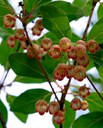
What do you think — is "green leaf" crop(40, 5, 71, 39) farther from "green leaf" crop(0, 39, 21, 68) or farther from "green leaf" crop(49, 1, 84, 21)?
"green leaf" crop(0, 39, 21, 68)

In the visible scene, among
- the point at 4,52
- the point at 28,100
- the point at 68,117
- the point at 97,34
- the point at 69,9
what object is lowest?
the point at 68,117

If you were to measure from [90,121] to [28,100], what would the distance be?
11.6 inches

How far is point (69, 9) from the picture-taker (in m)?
1.76

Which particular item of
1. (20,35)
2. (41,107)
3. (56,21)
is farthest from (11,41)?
(41,107)

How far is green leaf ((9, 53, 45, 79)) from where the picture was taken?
1779mm

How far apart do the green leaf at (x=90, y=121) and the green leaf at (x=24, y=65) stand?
0.26 meters

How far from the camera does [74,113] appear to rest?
2041 mm

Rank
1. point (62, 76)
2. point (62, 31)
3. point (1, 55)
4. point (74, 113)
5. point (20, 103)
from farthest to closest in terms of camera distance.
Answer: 1. point (1, 55)
2. point (74, 113)
3. point (20, 103)
4. point (62, 31)
5. point (62, 76)

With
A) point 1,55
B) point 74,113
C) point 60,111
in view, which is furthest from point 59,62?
point 1,55

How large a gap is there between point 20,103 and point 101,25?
503 mm

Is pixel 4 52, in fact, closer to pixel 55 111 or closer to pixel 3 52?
pixel 3 52

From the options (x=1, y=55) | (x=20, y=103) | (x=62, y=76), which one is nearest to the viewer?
(x=62, y=76)

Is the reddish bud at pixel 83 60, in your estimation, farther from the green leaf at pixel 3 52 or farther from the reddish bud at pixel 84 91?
the green leaf at pixel 3 52

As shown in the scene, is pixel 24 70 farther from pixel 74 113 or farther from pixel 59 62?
pixel 74 113
